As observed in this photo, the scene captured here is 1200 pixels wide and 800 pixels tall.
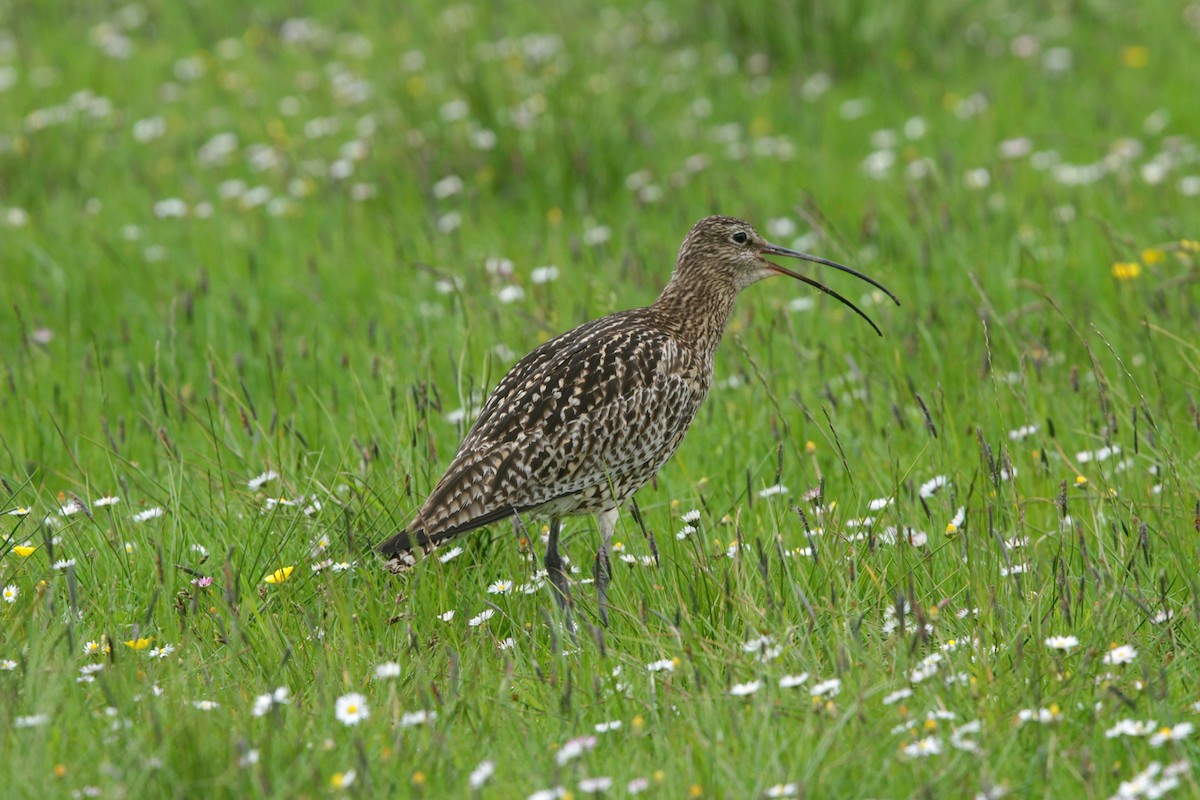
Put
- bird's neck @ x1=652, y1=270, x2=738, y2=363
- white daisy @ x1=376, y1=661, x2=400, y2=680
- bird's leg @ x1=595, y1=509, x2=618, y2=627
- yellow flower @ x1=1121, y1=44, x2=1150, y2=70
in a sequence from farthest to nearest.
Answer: yellow flower @ x1=1121, y1=44, x2=1150, y2=70 < bird's neck @ x1=652, y1=270, x2=738, y2=363 < bird's leg @ x1=595, y1=509, x2=618, y2=627 < white daisy @ x1=376, y1=661, x2=400, y2=680

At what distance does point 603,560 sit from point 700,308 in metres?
1.31

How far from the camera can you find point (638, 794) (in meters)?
3.68

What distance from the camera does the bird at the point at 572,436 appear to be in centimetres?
510

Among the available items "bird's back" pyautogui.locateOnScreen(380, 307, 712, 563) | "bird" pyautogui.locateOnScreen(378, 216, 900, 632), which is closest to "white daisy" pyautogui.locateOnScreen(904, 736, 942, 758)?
"bird" pyautogui.locateOnScreen(378, 216, 900, 632)

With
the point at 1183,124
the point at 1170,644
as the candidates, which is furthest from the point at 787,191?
the point at 1170,644

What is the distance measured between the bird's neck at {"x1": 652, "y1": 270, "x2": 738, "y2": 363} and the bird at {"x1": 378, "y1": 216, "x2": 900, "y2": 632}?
0.40ft

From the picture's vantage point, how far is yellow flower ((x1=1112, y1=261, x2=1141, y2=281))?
7.11 meters

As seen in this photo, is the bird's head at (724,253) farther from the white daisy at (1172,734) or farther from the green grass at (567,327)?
the white daisy at (1172,734)

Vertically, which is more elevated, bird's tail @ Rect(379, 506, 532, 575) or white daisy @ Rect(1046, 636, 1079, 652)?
bird's tail @ Rect(379, 506, 532, 575)

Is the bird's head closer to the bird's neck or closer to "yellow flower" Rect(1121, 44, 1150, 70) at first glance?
the bird's neck

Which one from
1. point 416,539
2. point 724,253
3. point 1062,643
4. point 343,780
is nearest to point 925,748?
point 1062,643

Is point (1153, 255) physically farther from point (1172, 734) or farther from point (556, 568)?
point (1172, 734)

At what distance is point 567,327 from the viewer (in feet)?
23.6

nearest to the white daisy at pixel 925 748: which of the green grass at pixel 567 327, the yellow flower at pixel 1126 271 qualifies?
the green grass at pixel 567 327
